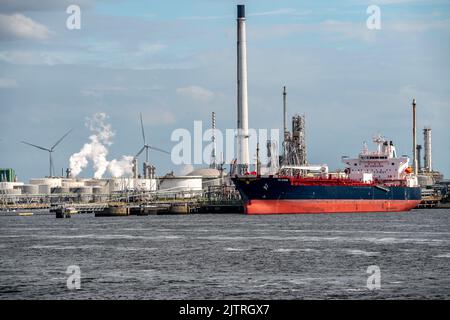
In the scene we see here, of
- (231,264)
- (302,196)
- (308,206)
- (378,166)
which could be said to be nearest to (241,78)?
(378,166)

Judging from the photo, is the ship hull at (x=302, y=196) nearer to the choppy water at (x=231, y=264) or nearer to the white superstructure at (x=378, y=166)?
the white superstructure at (x=378, y=166)

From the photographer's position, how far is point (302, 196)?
123m

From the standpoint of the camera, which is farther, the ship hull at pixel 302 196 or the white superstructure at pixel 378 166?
the white superstructure at pixel 378 166

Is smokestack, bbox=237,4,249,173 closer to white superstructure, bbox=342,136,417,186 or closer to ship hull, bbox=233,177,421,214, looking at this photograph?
white superstructure, bbox=342,136,417,186

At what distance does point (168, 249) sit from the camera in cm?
6575

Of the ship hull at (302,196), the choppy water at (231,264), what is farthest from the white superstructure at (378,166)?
the choppy water at (231,264)

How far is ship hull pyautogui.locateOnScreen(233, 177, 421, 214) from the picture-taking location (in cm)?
12225

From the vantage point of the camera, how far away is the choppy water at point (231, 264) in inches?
1714

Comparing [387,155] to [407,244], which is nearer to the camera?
[407,244]

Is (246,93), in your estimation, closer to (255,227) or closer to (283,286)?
(255,227)

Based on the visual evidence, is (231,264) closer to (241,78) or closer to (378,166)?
(378,166)

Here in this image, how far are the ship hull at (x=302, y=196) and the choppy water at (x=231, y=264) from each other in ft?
119
